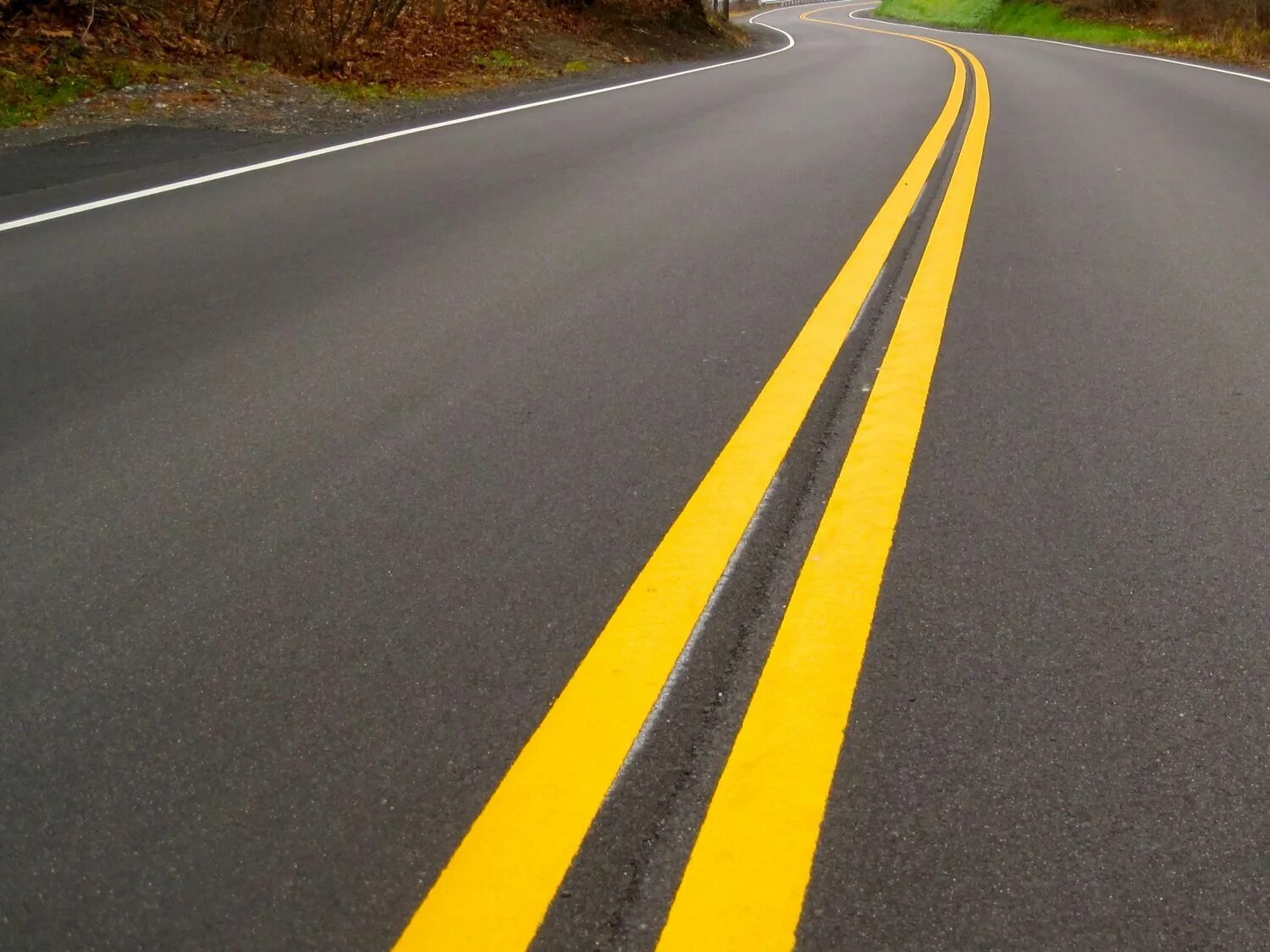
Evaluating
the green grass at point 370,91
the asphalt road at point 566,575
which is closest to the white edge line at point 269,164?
the asphalt road at point 566,575

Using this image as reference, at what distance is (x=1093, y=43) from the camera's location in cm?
2906

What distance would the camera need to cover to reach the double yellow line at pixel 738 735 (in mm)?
1503

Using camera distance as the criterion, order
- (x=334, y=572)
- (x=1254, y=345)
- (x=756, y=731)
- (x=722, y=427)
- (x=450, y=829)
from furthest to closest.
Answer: (x=1254, y=345) → (x=722, y=427) → (x=334, y=572) → (x=756, y=731) → (x=450, y=829)

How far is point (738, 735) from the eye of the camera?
5.98 ft

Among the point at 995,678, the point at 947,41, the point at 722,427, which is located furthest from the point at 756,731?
the point at 947,41

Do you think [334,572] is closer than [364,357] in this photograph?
Yes

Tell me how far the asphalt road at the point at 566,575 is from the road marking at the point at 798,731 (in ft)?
0.13

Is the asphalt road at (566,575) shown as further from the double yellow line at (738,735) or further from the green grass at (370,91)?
the green grass at (370,91)

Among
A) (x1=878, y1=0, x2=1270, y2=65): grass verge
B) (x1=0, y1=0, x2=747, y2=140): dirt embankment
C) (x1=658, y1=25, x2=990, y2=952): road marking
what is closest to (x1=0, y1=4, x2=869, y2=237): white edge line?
(x1=0, y1=0, x2=747, y2=140): dirt embankment

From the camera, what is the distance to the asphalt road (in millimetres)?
1581

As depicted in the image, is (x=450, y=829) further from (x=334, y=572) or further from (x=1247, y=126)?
(x=1247, y=126)

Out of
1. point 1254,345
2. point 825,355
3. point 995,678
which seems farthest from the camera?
point 1254,345

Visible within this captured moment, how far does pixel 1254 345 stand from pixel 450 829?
3465 mm

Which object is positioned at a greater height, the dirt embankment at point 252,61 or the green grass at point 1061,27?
the green grass at point 1061,27
